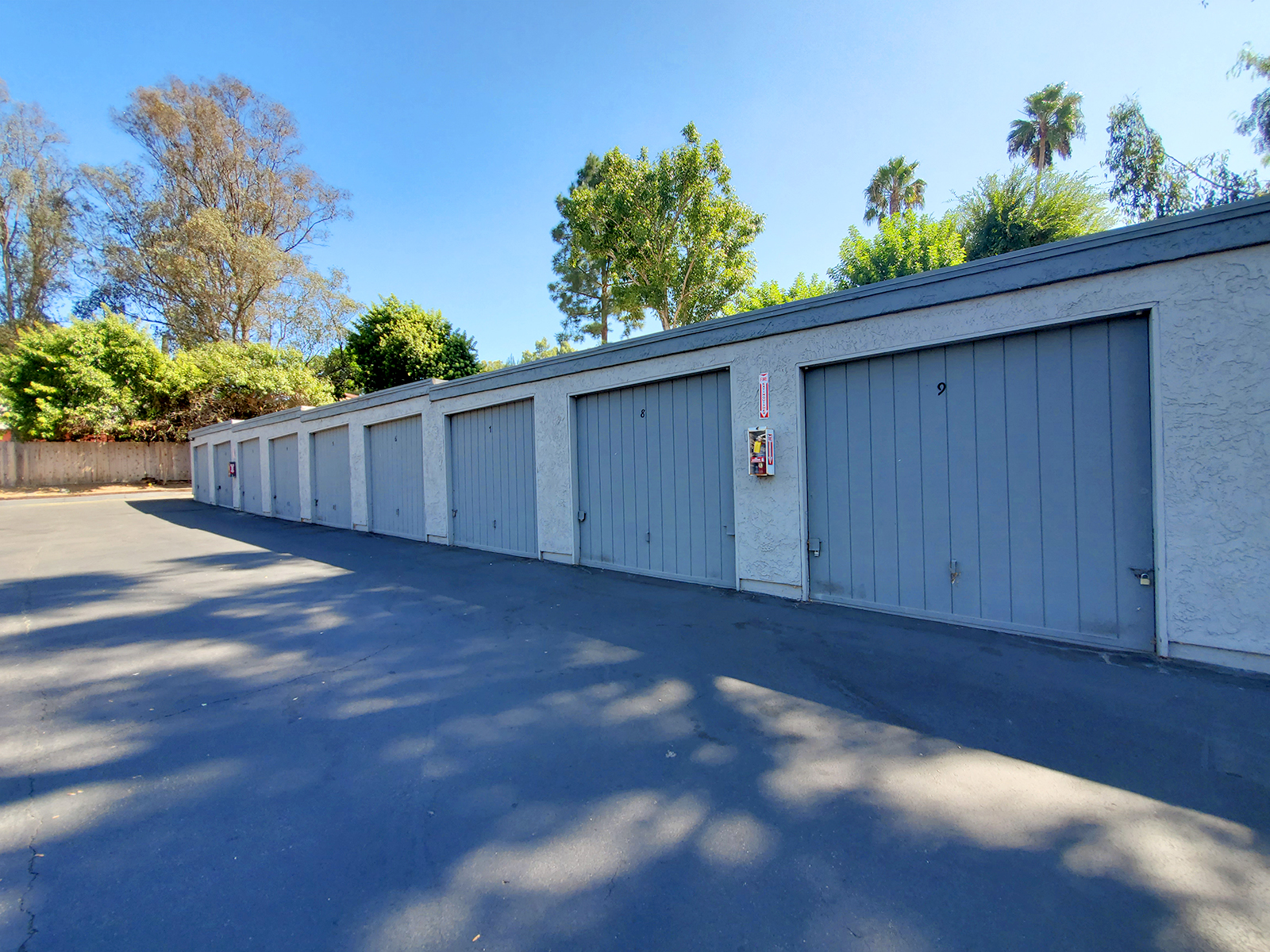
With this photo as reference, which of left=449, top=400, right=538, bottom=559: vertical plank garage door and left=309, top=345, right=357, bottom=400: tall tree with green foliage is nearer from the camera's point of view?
left=449, top=400, right=538, bottom=559: vertical plank garage door

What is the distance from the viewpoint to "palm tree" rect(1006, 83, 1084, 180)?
21203mm

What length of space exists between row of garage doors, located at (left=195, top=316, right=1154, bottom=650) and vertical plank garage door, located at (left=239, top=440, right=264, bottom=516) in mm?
13264

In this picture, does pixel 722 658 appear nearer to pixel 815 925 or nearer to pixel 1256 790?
pixel 815 925

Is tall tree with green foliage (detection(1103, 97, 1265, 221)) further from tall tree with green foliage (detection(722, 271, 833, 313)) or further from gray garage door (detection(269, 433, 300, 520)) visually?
gray garage door (detection(269, 433, 300, 520))

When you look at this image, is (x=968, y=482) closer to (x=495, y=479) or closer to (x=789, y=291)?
(x=495, y=479)

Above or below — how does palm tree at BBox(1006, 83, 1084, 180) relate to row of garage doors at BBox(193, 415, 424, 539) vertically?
above

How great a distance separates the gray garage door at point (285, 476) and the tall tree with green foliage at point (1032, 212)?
68.9 ft

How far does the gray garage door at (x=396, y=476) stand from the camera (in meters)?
10.2

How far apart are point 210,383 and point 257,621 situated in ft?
78.3

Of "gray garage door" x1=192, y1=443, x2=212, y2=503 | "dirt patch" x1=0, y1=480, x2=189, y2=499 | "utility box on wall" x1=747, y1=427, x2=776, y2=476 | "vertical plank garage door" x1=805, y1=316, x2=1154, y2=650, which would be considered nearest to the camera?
"vertical plank garage door" x1=805, y1=316, x2=1154, y2=650

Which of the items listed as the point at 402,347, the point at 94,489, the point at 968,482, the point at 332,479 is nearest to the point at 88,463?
the point at 94,489

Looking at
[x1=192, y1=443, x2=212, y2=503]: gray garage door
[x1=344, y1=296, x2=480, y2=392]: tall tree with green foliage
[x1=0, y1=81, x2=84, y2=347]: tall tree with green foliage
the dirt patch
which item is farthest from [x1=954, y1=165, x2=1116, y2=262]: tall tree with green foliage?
[x1=0, y1=81, x2=84, y2=347]: tall tree with green foliage

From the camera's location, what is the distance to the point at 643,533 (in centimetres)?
673

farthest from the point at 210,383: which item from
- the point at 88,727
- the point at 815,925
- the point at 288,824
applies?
the point at 815,925
